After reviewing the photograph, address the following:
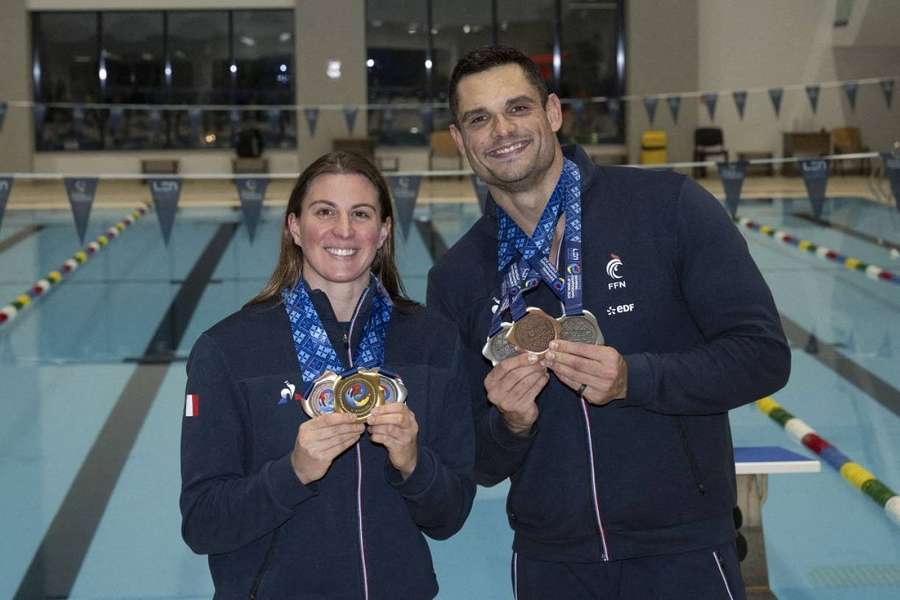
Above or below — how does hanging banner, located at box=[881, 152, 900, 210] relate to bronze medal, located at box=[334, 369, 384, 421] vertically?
above

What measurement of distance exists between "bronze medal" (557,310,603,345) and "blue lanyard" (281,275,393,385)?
27 centimetres

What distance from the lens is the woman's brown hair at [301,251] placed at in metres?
2.04

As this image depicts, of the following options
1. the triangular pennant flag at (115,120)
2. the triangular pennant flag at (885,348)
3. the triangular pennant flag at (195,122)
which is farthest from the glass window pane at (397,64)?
the triangular pennant flag at (885,348)

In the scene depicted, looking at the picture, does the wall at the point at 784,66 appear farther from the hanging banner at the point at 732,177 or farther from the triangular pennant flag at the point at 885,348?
the triangular pennant flag at the point at 885,348

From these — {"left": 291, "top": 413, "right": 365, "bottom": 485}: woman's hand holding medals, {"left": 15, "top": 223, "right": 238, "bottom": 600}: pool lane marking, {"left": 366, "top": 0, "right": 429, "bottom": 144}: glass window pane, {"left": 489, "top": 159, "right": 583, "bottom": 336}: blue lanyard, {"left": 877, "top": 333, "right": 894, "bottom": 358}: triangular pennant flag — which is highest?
{"left": 366, "top": 0, "right": 429, "bottom": 144}: glass window pane

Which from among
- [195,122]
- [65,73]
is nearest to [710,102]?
[195,122]

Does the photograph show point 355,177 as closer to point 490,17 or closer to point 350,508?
point 350,508

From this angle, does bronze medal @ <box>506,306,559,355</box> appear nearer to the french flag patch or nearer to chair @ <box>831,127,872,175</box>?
the french flag patch

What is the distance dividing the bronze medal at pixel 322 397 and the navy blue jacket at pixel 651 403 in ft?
1.20

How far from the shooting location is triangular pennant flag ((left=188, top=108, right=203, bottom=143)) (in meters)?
18.6

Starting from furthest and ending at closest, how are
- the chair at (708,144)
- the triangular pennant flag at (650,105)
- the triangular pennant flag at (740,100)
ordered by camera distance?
the chair at (708,144), the triangular pennant flag at (650,105), the triangular pennant flag at (740,100)

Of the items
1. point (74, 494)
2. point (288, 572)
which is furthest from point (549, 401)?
point (74, 494)

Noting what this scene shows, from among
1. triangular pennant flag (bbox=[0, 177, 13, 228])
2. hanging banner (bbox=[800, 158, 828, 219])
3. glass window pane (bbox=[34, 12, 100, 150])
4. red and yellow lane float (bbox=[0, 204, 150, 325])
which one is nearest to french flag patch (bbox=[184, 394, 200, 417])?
red and yellow lane float (bbox=[0, 204, 150, 325])

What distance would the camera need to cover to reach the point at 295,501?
1833 mm
